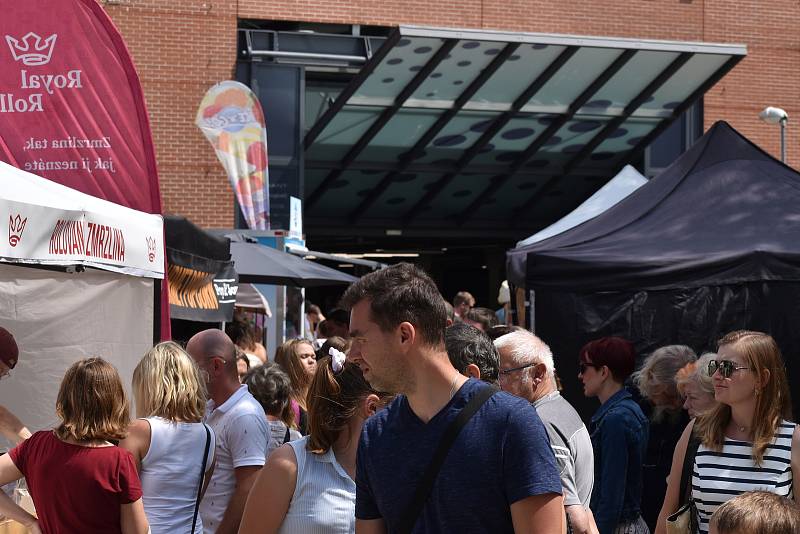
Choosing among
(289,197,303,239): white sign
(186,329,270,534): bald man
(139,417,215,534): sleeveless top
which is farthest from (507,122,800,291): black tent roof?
(289,197,303,239): white sign

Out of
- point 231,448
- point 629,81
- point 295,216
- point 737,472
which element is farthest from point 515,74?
point 737,472

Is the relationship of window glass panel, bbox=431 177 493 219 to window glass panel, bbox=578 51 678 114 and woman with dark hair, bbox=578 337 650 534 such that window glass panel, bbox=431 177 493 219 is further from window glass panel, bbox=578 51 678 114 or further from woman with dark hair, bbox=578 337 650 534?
woman with dark hair, bbox=578 337 650 534

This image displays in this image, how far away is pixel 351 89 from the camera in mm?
18547

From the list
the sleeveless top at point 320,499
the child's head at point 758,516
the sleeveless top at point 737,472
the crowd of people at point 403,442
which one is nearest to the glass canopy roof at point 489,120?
the crowd of people at point 403,442

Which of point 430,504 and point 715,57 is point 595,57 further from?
point 430,504

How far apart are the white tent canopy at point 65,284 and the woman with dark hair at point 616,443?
2.65 m

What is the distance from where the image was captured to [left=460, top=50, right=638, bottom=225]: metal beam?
19297 mm

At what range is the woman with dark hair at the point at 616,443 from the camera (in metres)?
5.80

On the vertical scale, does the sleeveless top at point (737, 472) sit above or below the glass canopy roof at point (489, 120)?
below

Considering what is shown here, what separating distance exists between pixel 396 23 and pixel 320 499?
18.5 m

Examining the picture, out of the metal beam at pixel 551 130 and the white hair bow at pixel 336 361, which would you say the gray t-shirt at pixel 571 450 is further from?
the metal beam at pixel 551 130

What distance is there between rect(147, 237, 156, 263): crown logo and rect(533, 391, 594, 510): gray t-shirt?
9.52ft

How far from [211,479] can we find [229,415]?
0.30 m

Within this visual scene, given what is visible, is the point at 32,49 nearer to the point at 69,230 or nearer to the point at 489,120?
the point at 69,230
